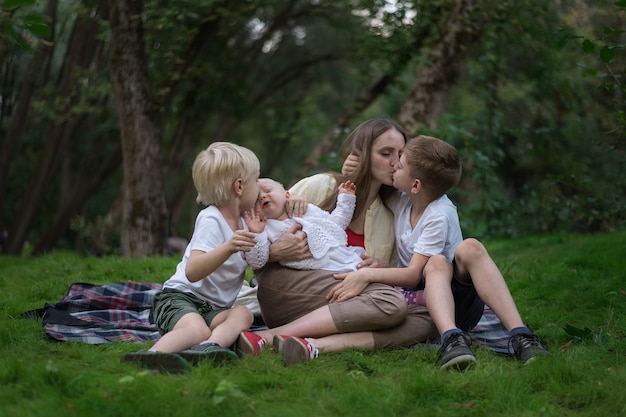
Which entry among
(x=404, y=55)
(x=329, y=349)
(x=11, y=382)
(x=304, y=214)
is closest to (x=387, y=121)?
(x=304, y=214)

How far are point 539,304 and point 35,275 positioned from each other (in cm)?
424

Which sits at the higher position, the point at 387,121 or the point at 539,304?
the point at 387,121

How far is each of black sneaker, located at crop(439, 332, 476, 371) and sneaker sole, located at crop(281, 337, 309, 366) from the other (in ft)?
2.26

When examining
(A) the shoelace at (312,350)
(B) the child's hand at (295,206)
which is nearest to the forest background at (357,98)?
(B) the child's hand at (295,206)

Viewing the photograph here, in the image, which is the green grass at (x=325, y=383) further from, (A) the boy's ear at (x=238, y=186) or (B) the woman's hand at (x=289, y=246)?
(A) the boy's ear at (x=238, y=186)

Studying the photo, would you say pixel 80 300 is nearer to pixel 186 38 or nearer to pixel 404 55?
A: pixel 186 38

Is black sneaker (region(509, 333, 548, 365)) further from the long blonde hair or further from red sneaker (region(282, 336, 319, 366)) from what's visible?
the long blonde hair

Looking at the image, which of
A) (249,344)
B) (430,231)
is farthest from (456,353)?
(249,344)

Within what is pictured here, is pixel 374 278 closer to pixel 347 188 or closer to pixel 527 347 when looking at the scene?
pixel 347 188

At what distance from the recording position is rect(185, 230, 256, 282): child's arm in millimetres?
3609

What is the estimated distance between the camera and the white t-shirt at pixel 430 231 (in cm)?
410

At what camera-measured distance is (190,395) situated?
288 cm

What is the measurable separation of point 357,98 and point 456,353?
10306 millimetres

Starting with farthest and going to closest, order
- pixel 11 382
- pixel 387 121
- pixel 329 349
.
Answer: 1. pixel 387 121
2. pixel 329 349
3. pixel 11 382
